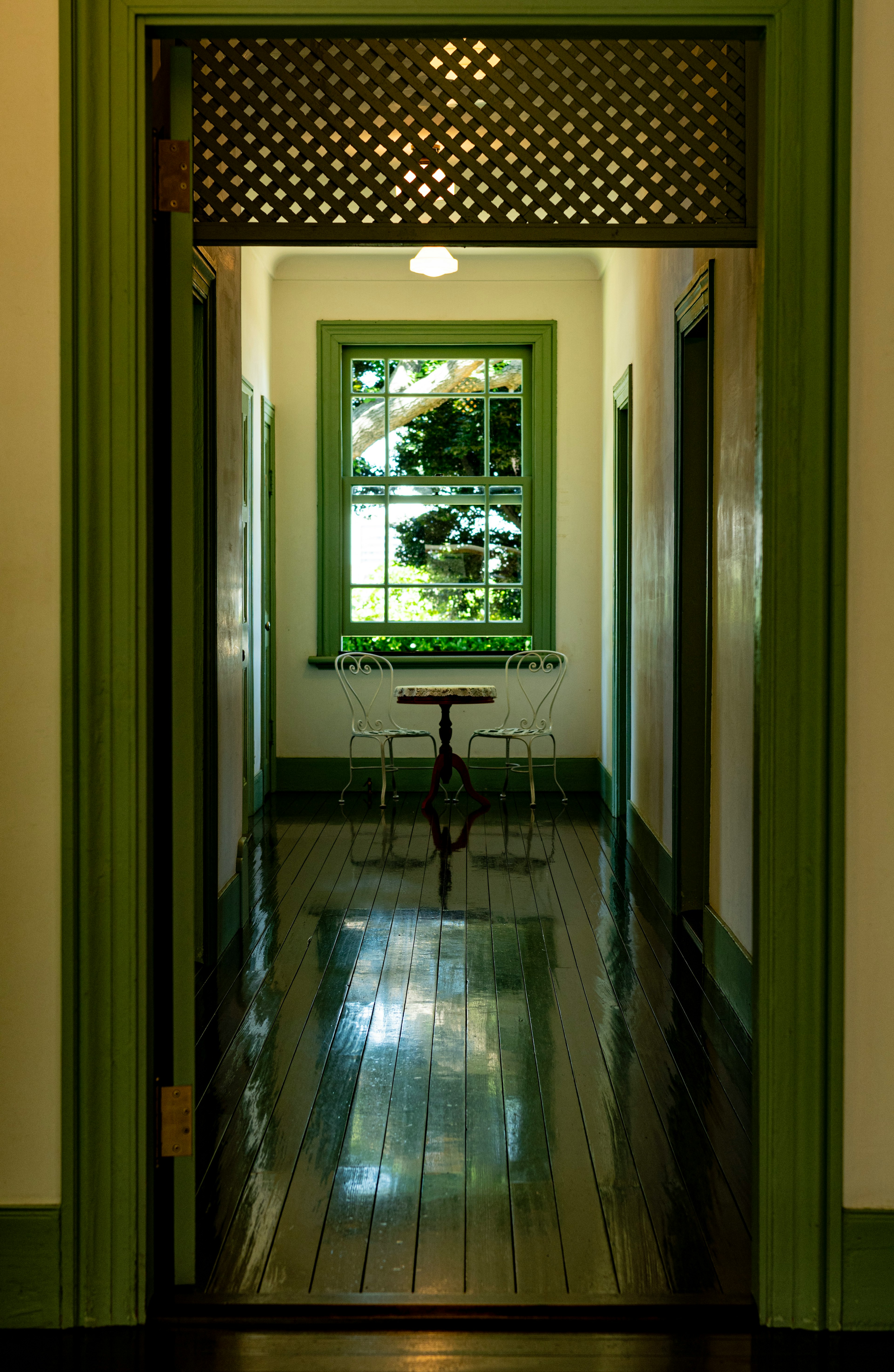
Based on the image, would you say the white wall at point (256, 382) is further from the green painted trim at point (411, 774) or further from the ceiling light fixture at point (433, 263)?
the ceiling light fixture at point (433, 263)

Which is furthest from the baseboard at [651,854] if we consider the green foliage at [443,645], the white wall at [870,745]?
the white wall at [870,745]

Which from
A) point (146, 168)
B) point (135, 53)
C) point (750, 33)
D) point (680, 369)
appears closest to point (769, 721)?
point (750, 33)

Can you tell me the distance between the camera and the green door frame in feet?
6.67

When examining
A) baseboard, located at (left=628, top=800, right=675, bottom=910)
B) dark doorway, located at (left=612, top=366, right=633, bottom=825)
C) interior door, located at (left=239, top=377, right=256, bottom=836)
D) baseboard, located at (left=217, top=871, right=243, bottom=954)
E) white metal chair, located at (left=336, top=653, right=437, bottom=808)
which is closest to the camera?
baseboard, located at (left=217, top=871, right=243, bottom=954)

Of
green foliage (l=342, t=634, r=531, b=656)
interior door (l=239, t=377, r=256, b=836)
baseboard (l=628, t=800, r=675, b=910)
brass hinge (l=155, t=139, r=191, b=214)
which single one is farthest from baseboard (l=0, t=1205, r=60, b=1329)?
green foliage (l=342, t=634, r=531, b=656)

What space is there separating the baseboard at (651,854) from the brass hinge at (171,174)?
3.39m

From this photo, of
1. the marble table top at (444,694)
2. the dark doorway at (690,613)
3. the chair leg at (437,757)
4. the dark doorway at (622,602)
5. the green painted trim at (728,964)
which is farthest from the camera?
the chair leg at (437,757)

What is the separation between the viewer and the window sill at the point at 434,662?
26.5 feet

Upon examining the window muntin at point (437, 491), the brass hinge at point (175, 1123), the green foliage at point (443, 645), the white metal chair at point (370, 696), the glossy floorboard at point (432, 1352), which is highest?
the window muntin at point (437, 491)

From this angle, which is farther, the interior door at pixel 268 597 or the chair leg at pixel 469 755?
the chair leg at pixel 469 755

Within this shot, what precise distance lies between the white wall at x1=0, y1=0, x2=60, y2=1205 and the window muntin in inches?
243

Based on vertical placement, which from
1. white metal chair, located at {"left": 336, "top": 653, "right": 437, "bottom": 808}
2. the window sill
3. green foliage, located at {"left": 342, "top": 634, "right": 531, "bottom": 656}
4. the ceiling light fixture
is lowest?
white metal chair, located at {"left": 336, "top": 653, "right": 437, "bottom": 808}

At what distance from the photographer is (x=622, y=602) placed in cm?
684

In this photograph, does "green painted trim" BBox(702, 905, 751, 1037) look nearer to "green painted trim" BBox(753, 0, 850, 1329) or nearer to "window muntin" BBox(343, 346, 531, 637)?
→ "green painted trim" BBox(753, 0, 850, 1329)
